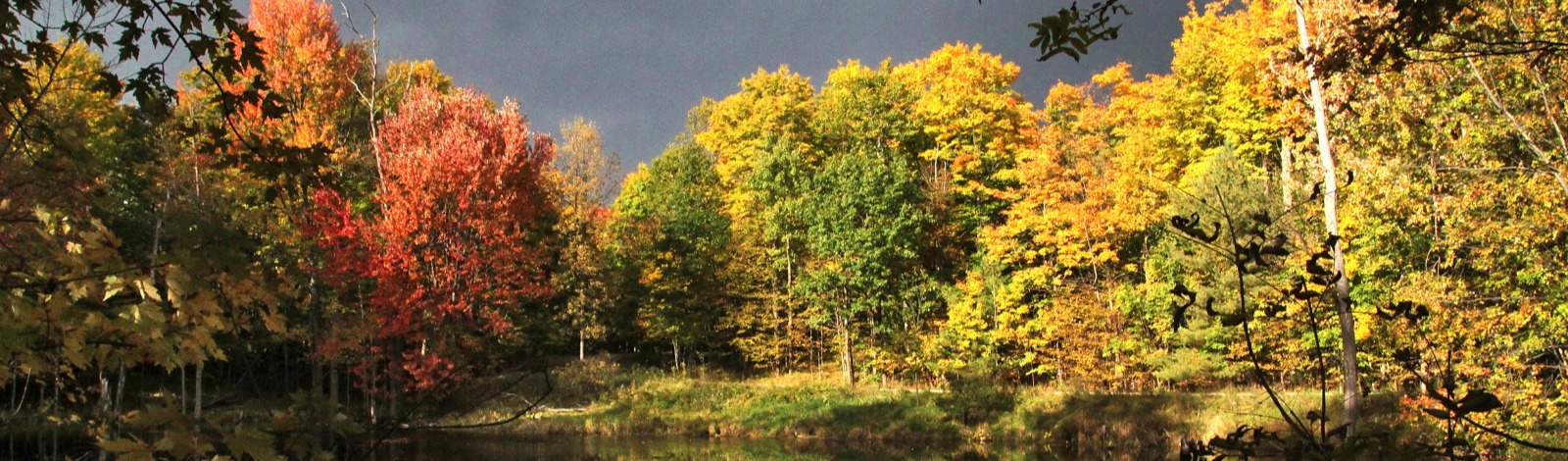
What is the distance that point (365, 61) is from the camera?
26656 millimetres

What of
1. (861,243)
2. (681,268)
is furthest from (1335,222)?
(681,268)

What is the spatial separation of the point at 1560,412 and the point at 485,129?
1741 centimetres

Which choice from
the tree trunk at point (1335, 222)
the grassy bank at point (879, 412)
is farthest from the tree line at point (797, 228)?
the grassy bank at point (879, 412)

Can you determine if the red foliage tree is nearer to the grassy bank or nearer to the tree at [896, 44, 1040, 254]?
the grassy bank

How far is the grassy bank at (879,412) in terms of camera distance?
1894 cm

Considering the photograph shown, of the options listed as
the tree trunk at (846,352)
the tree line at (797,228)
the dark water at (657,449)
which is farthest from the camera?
the tree trunk at (846,352)

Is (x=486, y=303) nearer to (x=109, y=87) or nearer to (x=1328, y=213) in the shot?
(x=1328, y=213)

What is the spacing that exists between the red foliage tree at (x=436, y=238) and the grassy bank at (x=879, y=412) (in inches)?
166

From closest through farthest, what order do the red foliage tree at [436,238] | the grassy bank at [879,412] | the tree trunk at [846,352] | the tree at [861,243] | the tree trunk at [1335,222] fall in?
1. the tree trunk at [1335,222]
2. the red foliage tree at [436,238]
3. the grassy bank at [879,412]
4. the tree at [861,243]
5. the tree trunk at [846,352]

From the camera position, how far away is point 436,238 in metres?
17.4

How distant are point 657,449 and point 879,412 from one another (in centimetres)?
585

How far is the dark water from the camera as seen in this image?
1766cm

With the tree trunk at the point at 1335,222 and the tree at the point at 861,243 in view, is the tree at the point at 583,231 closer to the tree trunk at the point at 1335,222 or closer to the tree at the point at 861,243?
the tree at the point at 861,243

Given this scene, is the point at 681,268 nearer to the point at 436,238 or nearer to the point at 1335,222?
the point at 436,238
